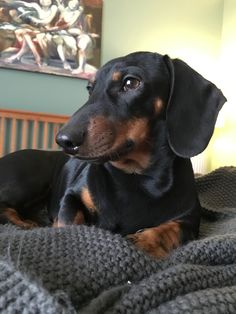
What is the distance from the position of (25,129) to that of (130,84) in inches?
78.8

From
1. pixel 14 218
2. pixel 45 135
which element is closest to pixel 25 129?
pixel 45 135

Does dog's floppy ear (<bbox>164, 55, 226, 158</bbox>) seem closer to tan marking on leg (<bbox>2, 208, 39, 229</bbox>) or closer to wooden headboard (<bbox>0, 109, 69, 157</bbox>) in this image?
tan marking on leg (<bbox>2, 208, 39, 229</bbox>)

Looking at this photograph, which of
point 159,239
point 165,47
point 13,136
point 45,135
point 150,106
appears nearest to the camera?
point 159,239

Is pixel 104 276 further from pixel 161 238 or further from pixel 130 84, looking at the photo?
pixel 130 84

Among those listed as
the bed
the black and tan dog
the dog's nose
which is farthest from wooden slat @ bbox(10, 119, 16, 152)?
the bed

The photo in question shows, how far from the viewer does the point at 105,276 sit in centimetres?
56

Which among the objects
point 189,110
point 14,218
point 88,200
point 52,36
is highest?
point 189,110

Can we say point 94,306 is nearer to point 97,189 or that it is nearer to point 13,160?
point 97,189

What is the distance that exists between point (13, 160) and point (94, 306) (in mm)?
992

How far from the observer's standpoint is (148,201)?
3.28 ft

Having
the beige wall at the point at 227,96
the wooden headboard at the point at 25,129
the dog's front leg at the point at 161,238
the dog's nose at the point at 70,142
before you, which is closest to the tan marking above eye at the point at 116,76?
the dog's nose at the point at 70,142

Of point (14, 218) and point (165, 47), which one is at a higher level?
point (165, 47)

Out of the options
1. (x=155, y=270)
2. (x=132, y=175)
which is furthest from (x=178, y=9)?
(x=155, y=270)

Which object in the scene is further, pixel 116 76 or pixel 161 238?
pixel 116 76
